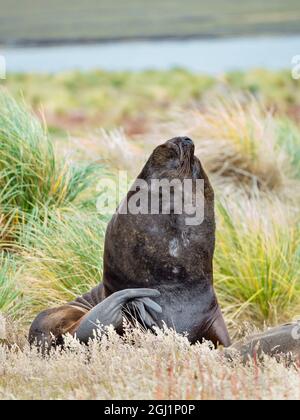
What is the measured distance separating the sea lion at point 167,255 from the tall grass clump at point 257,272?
1.78 meters

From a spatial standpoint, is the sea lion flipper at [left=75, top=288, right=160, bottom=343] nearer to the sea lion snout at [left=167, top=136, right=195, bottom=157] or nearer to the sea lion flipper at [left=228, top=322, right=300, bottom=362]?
the sea lion flipper at [left=228, top=322, right=300, bottom=362]

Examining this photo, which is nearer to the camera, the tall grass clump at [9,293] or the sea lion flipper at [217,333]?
the sea lion flipper at [217,333]

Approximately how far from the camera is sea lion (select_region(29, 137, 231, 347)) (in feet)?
15.2

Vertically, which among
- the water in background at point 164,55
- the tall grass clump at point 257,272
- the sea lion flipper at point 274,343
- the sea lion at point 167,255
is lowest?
the sea lion flipper at point 274,343

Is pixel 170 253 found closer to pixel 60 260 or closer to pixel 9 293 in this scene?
pixel 9 293

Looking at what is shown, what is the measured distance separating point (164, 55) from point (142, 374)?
48.8 meters

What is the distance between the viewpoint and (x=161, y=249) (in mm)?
4648

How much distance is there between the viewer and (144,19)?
58.5 m

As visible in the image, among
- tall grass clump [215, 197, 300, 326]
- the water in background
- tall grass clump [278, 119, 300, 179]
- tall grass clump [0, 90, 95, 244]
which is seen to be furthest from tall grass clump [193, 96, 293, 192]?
the water in background

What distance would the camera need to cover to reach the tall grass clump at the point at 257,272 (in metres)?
6.68

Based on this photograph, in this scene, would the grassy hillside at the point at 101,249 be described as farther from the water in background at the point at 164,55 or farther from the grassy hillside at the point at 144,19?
the grassy hillside at the point at 144,19

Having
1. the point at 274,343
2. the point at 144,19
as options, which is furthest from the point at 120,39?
the point at 274,343

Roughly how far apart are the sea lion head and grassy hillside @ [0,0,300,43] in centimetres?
4327

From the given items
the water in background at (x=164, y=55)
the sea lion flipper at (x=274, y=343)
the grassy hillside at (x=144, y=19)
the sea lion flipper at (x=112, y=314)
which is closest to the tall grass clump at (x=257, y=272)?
the sea lion flipper at (x=274, y=343)
